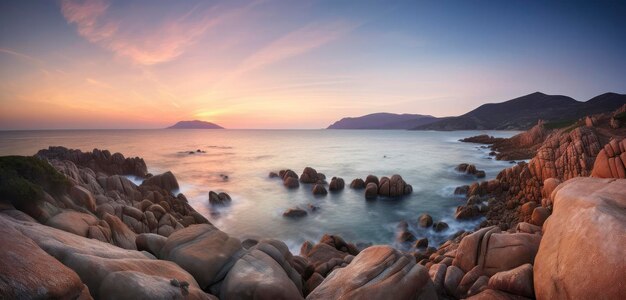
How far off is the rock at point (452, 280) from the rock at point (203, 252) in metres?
7.41

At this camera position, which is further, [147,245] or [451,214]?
[451,214]

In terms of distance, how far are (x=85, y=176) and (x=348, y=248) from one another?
793 inches

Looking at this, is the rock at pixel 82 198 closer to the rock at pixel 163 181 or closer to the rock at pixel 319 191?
the rock at pixel 163 181

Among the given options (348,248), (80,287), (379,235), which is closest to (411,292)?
(80,287)

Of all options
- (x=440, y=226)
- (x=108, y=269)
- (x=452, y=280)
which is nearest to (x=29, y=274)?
(x=108, y=269)

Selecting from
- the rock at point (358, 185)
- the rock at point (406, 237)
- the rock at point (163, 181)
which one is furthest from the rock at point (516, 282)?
the rock at point (163, 181)

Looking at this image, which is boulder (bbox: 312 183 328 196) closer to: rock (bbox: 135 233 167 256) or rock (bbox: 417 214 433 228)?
rock (bbox: 417 214 433 228)

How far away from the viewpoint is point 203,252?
9.98 metres

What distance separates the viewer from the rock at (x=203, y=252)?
9359 mm

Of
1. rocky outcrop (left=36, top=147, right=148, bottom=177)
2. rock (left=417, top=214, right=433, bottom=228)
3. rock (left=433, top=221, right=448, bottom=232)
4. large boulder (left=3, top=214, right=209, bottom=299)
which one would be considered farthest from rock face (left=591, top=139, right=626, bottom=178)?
rocky outcrop (left=36, top=147, right=148, bottom=177)

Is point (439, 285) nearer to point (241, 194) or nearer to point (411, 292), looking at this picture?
point (411, 292)

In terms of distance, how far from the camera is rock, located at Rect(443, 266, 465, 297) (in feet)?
32.0

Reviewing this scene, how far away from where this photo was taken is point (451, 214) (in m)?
28.1

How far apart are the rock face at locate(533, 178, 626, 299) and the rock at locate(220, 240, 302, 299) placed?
6.79 m
